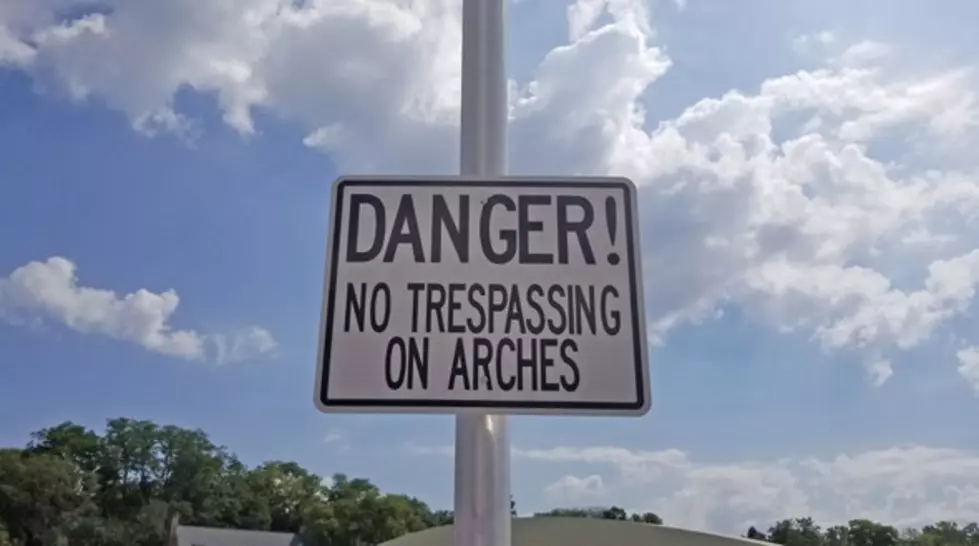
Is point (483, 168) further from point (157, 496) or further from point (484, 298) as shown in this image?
point (157, 496)

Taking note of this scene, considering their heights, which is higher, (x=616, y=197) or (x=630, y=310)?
(x=616, y=197)

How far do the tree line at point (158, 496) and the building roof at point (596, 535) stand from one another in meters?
13.0

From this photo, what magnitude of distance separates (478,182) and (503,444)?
35cm

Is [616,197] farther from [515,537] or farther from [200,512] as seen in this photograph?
[200,512]

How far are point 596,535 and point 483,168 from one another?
1096 cm

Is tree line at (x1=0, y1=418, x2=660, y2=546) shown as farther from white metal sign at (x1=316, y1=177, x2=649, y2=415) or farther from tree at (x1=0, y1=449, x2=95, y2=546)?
white metal sign at (x1=316, y1=177, x2=649, y2=415)

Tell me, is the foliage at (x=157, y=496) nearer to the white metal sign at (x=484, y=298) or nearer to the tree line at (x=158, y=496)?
the tree line at (x=158, y=496)

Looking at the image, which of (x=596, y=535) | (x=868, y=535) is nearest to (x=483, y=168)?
(x=596, y=535)

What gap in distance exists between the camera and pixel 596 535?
1159 centimetres

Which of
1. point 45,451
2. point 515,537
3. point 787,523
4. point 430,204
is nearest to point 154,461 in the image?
point 45,451

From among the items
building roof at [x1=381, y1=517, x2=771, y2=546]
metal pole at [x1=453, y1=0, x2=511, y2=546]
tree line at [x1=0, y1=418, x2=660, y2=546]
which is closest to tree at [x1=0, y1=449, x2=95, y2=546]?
tree line at [x1=0, y1=418, x2=660, y2=546]

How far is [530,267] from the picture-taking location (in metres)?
1.20

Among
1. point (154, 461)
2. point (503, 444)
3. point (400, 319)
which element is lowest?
Answer: point (503, 444)

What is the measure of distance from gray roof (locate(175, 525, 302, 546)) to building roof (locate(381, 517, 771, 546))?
58.7 feet
